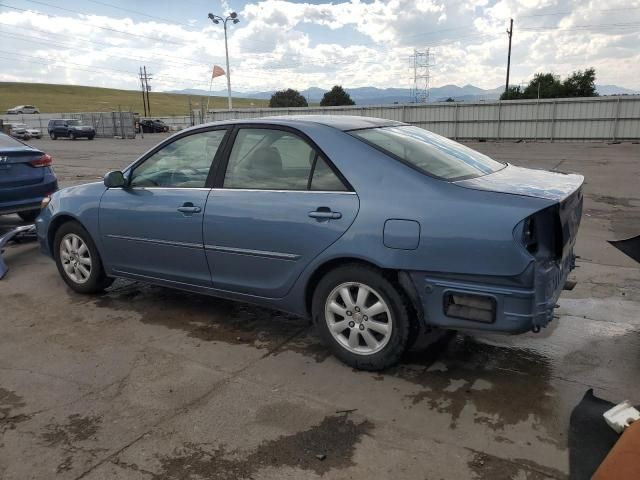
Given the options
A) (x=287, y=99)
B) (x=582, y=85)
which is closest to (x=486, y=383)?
(x=582, y=85)

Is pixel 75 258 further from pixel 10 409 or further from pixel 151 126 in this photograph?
pixel 151 126

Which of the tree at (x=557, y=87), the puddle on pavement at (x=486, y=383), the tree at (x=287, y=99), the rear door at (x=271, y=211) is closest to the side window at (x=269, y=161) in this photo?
the rear door at (x=271, y=211)

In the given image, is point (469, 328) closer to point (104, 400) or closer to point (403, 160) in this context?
point (403, 160)

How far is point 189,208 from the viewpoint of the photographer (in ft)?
13.5

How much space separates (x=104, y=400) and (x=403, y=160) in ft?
7.68

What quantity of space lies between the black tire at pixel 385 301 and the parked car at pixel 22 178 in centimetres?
525

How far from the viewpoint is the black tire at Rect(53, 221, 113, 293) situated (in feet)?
16.2

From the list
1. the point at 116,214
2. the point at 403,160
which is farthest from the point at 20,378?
the point at 403,160

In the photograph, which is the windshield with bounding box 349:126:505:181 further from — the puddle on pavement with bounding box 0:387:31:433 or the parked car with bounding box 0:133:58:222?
the parked car with bounding box 0:133:58:222

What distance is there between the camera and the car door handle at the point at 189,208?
4.06 metres

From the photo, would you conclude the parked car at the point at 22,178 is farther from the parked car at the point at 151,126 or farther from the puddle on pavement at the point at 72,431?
the parked car at the point at 151,126

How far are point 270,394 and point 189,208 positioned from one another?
1.58m

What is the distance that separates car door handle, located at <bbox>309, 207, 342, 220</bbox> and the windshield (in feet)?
1.73

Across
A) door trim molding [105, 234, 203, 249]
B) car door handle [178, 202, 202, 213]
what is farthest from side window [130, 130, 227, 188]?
door trim molding [105, 234, 203, 249]
